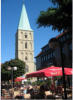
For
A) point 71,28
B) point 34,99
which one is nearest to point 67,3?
point 71,28

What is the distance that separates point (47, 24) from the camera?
326 inches

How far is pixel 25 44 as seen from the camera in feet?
292

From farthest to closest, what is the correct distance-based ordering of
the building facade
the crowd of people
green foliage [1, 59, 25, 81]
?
green foliage [1, 59, 25, 81] → the building facade → the crowd of people

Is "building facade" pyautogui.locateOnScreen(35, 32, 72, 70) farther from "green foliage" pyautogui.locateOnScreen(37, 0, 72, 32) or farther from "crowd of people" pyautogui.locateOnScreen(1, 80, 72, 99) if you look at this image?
"green foliage" pyautogui.locateOnScreen(37, 0, 72, 32)

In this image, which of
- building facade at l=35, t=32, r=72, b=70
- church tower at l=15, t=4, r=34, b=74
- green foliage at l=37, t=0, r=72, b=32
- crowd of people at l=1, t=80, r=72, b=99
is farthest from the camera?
church tower at l=15, t=4, r=34, b=74

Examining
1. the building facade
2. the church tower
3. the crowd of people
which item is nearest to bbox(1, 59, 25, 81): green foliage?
the building facade

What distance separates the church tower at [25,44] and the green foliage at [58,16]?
245 feet

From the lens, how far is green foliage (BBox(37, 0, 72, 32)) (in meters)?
7.43

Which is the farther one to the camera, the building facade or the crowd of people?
the building facade

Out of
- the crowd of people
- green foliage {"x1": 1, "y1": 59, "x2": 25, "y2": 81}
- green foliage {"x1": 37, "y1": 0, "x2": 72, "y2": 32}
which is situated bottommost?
green foliage {"x1": 1, "y1": 59, "x2": 25, "y2": 81}

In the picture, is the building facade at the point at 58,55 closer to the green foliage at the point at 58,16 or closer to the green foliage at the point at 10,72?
the green foliage at the point at 10,72

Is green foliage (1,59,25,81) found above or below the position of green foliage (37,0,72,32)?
below

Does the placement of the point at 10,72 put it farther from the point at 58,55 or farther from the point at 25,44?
the point at 25,44

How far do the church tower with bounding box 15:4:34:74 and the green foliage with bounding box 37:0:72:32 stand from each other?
74.8 m
